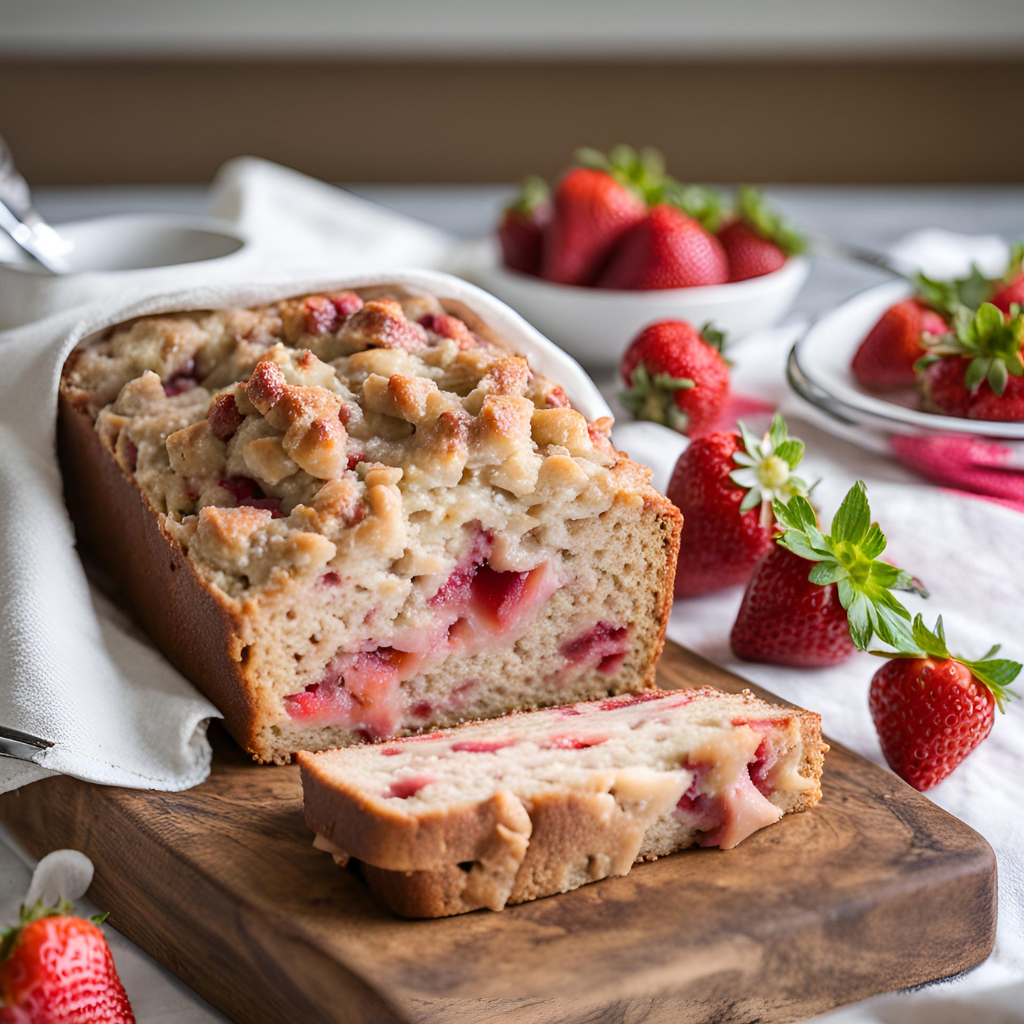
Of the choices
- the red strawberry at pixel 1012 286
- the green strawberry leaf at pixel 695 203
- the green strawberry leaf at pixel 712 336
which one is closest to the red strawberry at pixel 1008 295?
the red strawberry at pixel 1012 286

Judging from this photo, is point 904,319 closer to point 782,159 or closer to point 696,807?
point 696,807

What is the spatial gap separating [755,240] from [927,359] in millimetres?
984

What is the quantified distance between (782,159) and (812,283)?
3.00 metres

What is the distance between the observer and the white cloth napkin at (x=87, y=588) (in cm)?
244

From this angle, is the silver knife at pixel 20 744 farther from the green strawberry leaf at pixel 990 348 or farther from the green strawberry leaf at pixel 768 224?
the green strawberry leaf at pixel 768 224

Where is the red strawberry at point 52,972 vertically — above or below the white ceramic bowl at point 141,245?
below

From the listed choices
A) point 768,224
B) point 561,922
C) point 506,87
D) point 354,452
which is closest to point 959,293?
point 768,224

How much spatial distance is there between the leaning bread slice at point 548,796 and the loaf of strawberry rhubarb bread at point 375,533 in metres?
0.19

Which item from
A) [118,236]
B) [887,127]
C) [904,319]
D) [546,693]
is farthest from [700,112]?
[546,693]

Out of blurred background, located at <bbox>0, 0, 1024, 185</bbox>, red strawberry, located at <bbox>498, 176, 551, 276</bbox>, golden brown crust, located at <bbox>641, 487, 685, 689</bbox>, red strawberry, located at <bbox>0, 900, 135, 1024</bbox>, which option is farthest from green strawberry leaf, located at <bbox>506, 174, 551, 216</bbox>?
blurred background, located at <bbox>0, 0, 1024, 185</bbox>

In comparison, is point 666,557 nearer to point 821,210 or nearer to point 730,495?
point 730,495

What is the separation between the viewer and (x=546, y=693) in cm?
275

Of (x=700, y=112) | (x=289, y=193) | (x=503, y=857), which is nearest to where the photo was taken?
(x=503, y=857)

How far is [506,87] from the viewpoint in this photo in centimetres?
794
